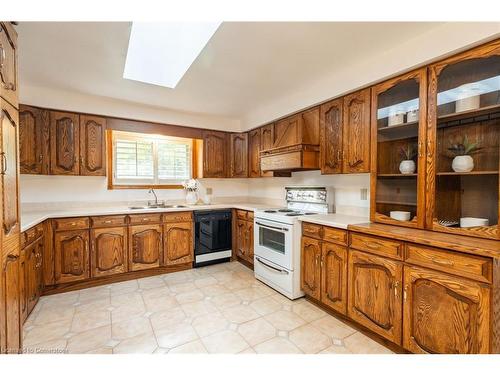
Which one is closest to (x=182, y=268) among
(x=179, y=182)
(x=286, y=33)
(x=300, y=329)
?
(x=179, y=182)

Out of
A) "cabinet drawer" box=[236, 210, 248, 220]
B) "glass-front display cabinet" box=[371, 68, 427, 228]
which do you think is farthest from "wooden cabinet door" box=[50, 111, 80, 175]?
"glass-front display cabinet" box=[371, 68, 427, 228]

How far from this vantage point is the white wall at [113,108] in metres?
2.77

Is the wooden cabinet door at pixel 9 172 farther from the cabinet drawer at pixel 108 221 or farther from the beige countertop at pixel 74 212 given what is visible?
the cabinet drawer at pixel 108 221

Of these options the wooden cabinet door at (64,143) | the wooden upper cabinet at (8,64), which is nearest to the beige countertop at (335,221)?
the wooden upper cabinet at (8,64)

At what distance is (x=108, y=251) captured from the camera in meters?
2.94

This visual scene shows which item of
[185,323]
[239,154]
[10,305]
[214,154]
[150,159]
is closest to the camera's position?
[10,305]

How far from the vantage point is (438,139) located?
1.78 m

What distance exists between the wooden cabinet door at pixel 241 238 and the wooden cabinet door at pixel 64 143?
86.7 inches

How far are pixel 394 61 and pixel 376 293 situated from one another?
1.82 m

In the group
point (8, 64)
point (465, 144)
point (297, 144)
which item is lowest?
point (465, 144)

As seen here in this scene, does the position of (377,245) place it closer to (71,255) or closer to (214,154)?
(214,154)

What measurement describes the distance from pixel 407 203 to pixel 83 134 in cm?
360

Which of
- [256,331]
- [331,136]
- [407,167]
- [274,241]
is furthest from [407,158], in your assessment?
[256,331]

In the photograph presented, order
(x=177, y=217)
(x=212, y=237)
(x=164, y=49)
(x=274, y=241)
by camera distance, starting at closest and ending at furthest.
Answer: (x=164, y=49)
(x=274, y=241)
(x=177, y=217)
(x=212, y=237)
